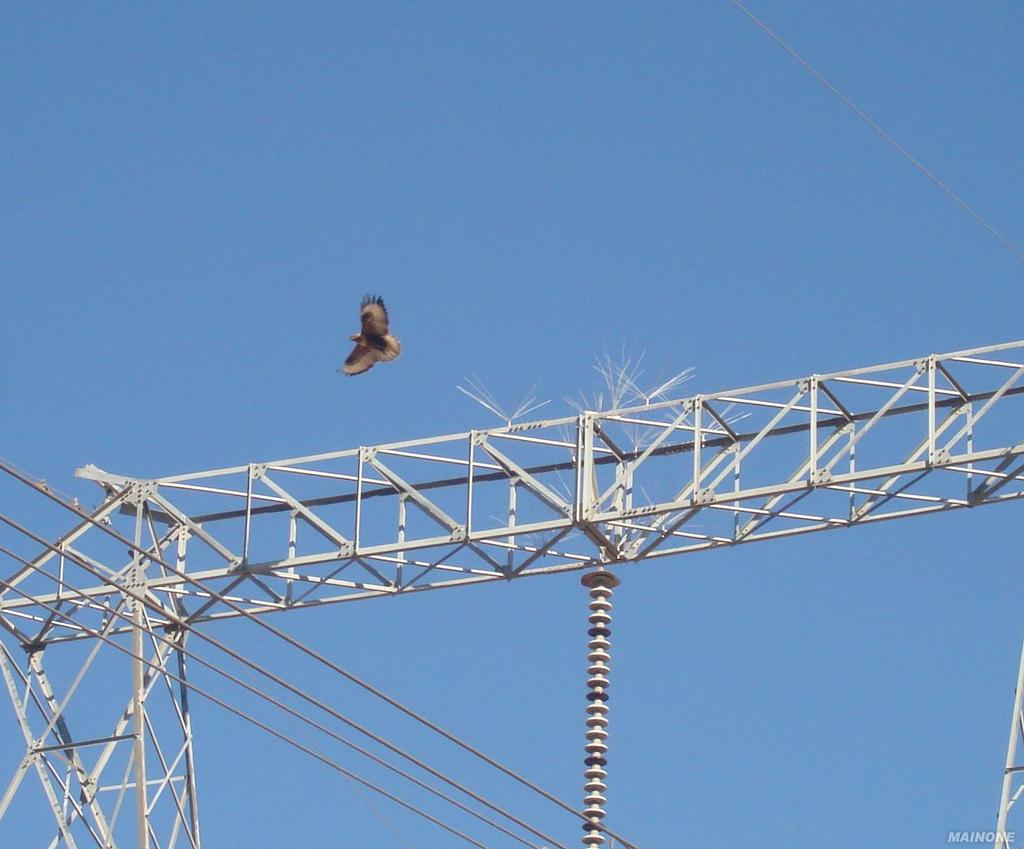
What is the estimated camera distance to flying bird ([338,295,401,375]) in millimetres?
26844

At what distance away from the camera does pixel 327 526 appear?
1067 inches

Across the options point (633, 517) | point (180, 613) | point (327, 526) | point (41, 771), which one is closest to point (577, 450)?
point (633, 517)

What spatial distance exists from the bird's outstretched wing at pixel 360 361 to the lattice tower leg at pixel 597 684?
3.28 metres

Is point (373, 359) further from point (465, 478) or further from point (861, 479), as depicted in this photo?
point (861, 479)

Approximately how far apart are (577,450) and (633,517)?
3.59 feet

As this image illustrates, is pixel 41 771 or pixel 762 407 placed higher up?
pixel 762 407

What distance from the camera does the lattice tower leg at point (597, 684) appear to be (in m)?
25.3

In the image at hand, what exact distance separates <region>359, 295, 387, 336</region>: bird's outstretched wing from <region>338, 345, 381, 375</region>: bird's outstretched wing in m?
0.21

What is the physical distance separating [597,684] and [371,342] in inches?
172

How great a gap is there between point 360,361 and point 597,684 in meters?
4.30

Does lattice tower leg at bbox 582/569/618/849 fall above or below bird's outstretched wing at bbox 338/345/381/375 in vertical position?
below

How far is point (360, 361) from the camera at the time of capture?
2698cm

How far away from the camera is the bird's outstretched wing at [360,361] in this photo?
26953 mm

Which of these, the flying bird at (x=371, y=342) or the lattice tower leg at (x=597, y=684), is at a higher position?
the flying bird at (x=371, y=342)
